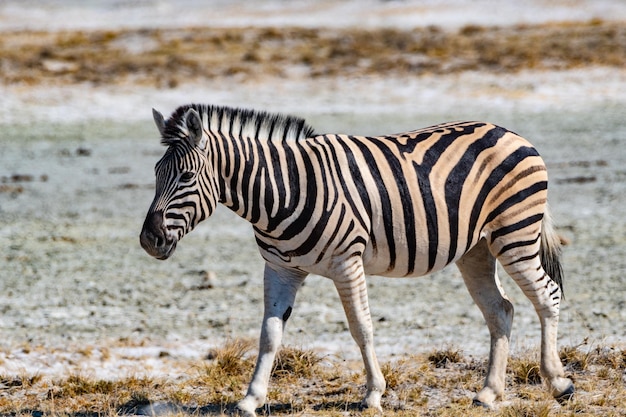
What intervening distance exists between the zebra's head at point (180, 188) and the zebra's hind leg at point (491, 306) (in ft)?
6.16

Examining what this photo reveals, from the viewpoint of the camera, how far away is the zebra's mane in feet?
18.1

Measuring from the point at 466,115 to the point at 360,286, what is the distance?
1471 centimetres

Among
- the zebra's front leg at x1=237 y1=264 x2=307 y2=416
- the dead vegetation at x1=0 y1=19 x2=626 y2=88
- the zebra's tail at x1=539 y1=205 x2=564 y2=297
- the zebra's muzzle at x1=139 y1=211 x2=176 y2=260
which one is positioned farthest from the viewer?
the dead vegetation at x1=0 y1=19 x2=626 y2=88

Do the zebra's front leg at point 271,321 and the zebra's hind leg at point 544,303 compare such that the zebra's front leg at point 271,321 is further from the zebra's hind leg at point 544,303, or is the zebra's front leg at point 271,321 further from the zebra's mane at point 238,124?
the zebra's hind leg at point 544,303

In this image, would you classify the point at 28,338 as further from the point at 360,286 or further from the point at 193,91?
the point at 193,91

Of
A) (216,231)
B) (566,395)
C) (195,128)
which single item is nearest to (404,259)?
(566,395)

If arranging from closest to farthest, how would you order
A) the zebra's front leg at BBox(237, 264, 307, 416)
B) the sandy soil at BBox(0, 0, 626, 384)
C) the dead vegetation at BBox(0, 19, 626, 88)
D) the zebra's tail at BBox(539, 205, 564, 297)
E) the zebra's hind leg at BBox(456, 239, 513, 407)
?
the zebra's front leg at BBox(237, 264, 307, 416), the zebra's hind leg at BBox(456, 239, 513, 407), the zebra's tail at BBox(539, 205, 564, 297), the sandy soil at BBox(0, 0, 626, 384), the dead vegetation at BBox(0, 19, 626, 88)

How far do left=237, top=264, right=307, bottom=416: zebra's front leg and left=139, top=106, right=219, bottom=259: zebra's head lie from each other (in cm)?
69

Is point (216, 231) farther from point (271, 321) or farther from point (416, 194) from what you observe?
point (416, 194)

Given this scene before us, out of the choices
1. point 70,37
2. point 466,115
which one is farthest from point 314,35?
point 466,115

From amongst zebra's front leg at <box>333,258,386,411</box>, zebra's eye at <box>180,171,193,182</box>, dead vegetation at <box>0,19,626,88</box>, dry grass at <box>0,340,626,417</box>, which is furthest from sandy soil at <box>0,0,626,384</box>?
zebra's eye at <box>180,171,193,182</box>

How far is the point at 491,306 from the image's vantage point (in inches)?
245

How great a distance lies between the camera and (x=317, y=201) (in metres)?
5.61

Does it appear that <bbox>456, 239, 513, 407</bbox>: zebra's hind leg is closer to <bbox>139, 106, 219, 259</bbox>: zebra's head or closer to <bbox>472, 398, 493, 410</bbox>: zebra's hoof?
<bbox>472, 398, 493, 410</bbox>: zebra's hoof
